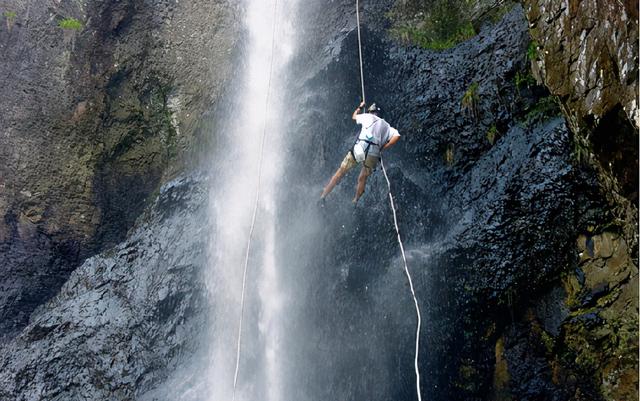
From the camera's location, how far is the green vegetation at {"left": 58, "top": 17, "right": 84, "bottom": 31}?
944 centimetres

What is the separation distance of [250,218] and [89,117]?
336cm

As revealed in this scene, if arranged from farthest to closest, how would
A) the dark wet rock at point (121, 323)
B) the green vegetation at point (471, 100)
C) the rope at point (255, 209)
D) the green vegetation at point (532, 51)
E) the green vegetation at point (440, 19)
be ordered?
the green vegetation at point (440, 19), the green vegetation at point (471, 100), the dark wet rock at point (121, 323), the rope at point (255, 209), the green vegetation at point (532, 51)

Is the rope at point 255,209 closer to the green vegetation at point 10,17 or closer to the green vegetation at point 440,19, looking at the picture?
the green vegetation at point 440,19

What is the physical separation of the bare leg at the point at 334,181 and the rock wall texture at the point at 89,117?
9.20 feet

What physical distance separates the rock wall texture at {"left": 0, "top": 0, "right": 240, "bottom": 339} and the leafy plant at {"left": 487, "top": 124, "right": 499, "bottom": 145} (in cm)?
448

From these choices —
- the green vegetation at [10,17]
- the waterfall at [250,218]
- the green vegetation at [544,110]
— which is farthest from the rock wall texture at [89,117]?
the green vegetation at [544,110]

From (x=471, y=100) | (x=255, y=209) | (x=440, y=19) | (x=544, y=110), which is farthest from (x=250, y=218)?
(x=544, y=110)

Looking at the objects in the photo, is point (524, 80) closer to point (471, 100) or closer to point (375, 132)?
point (471, 100)

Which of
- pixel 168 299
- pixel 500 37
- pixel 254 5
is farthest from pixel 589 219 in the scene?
pixel 254 5

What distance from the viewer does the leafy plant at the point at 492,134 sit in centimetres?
729

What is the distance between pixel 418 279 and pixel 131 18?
6.96 meters

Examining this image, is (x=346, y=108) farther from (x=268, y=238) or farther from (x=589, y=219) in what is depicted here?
(x=589, y=219)

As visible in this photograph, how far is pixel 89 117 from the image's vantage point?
924cm

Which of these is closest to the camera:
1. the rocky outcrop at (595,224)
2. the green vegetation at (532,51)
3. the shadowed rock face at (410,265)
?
the rocky outcrop at (595,224)
